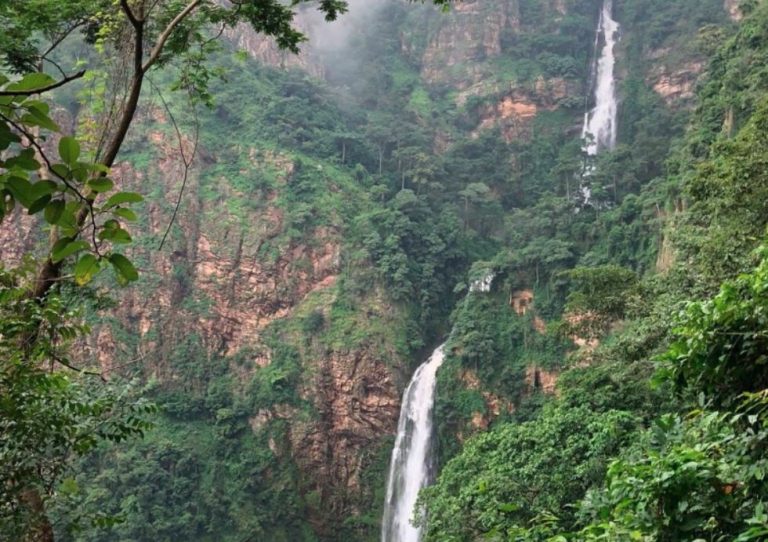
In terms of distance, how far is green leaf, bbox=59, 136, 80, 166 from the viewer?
1.33m

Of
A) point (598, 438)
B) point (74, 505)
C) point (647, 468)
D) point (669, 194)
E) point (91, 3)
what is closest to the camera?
point (647, 468)

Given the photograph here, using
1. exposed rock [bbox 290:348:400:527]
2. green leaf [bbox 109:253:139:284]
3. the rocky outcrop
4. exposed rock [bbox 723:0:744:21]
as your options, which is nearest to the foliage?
green leaf [bbox 109:253:139:284]

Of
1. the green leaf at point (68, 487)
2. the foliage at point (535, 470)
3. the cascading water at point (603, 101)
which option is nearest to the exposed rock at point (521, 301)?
the cascading water at point (603, 101)

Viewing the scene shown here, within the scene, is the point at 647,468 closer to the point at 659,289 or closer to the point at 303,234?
the point at 659,289

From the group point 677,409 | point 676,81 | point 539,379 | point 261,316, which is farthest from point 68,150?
point 676,81

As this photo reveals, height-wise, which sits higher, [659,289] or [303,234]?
[303,234]

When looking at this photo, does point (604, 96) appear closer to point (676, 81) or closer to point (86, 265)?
point (676, 81)

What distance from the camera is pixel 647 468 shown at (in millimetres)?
2148

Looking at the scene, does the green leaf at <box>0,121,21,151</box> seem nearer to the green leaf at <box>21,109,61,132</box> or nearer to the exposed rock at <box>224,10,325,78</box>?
the green leaf at <box>21,109,61,132</box>

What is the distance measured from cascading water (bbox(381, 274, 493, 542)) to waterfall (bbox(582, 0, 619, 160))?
14.9 m

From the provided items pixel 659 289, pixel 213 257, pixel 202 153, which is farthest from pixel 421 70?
pixel 659 289

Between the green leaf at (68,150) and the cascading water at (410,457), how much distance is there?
19.4 meters

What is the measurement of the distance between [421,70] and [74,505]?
3704cm

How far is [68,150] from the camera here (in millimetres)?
1335
